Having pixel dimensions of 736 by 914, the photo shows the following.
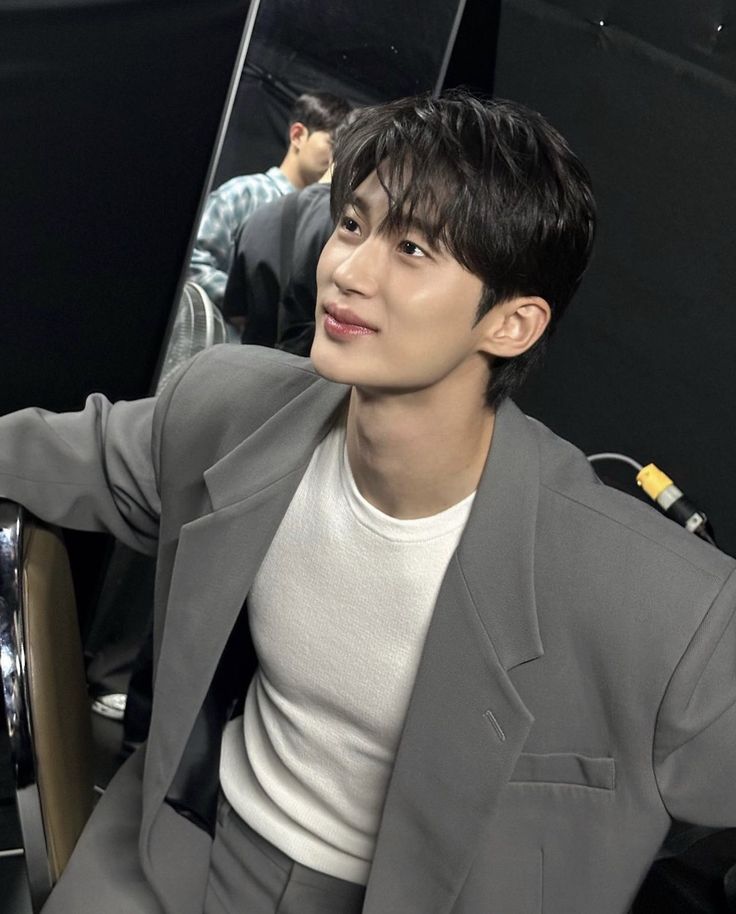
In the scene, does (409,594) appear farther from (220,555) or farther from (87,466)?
(87,466)

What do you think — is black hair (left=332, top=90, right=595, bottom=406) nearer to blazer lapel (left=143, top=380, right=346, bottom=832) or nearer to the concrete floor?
blazer lapel (left=143, top=380, right=346, bottom=832)

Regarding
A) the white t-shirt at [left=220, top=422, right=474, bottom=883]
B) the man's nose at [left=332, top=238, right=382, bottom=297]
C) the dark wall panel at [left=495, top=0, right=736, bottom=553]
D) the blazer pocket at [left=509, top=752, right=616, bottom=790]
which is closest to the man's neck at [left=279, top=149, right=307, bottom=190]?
the dark wall panel at [left=495, top=0, right=736, bottom=553]

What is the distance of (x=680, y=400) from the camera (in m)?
2.08

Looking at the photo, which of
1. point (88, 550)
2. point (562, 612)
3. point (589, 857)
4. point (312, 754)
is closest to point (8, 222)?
point (88, 550)

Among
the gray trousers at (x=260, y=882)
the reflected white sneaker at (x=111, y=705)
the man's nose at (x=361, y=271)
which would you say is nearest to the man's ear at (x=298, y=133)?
the reflected white sneaker at (x=111, y=705)

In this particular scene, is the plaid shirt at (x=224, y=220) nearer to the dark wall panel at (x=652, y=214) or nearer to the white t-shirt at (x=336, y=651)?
the dark wall panel at (x=652, y=214)

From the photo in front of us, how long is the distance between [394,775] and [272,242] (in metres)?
1.27

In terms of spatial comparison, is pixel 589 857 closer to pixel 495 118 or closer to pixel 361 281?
pixel 361 281

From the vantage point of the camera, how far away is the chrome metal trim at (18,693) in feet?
3.82

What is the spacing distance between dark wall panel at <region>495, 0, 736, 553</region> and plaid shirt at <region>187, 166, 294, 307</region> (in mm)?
453

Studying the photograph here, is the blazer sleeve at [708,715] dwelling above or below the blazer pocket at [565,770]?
above

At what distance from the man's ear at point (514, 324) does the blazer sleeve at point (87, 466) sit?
40 centimetres

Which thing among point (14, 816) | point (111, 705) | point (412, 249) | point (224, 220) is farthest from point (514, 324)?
point (111, 705)

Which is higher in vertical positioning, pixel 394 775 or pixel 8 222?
pixel 8 222
